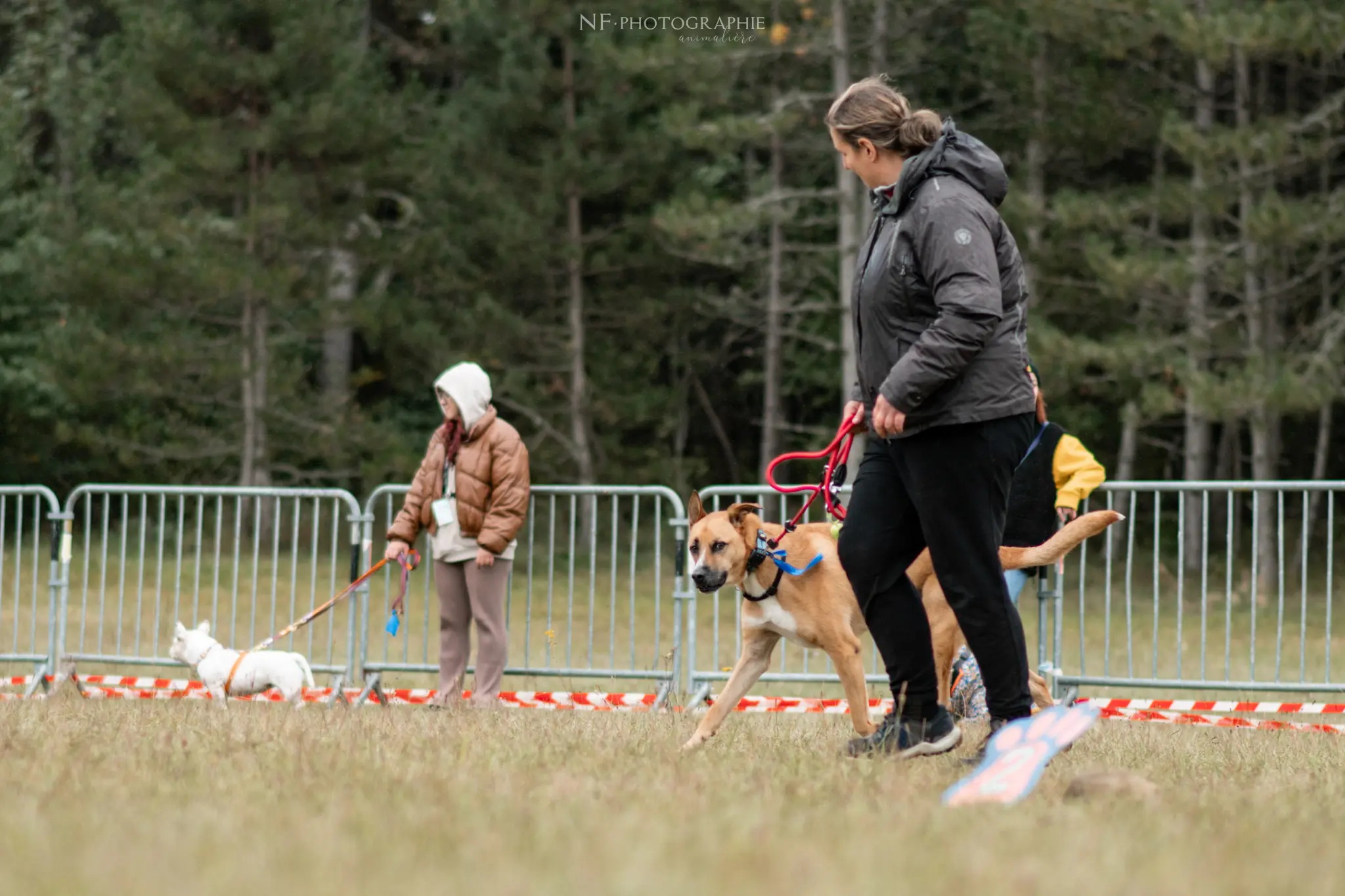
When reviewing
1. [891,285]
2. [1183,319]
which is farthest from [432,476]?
[1183,319]

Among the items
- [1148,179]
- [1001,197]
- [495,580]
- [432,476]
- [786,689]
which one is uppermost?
[1148,179]

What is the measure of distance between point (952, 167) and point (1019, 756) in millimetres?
1749

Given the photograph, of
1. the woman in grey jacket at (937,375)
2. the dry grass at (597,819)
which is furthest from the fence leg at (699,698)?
the woman in grey jacket at (937,375)

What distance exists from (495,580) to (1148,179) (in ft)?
52.5

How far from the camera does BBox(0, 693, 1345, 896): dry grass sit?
288 centimetres

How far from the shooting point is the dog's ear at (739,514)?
19.9ft

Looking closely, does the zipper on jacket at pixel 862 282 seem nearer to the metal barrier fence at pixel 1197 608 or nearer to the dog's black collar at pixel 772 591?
the dog's black collar at pixel 772 591

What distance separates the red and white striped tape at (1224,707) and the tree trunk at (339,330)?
16121mm

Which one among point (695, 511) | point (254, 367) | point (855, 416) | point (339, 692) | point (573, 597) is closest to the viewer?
point (855, 416)

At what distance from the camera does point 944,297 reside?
458 cm

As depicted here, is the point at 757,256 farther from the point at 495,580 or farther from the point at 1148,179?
the point at 495,580

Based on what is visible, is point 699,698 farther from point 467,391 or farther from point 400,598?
point 467,391

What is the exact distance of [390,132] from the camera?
Result: 22266mm

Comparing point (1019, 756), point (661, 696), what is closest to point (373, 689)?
point (661, 696)
